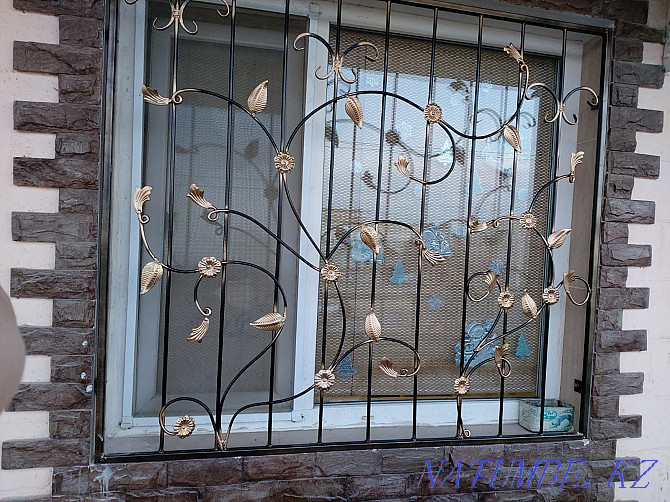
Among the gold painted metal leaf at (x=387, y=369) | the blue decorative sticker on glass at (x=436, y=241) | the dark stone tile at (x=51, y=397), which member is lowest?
the dark stone tile at (x=51, y=397)

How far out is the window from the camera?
1.43 meters

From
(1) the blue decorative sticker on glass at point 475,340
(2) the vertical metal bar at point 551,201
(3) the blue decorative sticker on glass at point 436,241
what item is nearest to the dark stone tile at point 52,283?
(3) the blue decorative sticker on glass at point 436,241

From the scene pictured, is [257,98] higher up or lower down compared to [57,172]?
higher up

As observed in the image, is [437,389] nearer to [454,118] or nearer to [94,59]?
[454,118]

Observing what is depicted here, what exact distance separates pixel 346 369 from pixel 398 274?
0.35 metres

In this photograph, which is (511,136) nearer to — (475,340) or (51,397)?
(475,340)

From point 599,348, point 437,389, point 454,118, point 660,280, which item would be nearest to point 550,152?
point 454,118

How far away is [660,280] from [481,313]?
583mm

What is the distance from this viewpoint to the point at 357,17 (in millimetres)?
1546

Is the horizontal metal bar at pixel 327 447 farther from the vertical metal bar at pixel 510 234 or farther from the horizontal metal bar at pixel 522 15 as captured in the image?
the horizontal metal bar at pixel 522 15

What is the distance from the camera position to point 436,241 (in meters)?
1.62

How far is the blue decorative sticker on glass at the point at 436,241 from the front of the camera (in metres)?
1.61

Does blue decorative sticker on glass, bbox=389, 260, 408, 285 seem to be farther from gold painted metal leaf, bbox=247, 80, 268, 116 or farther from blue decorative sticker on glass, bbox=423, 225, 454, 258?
gold painted metal leaf, bbox=247, 80, 268, 116

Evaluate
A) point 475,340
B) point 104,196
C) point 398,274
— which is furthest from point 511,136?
point 104,196
